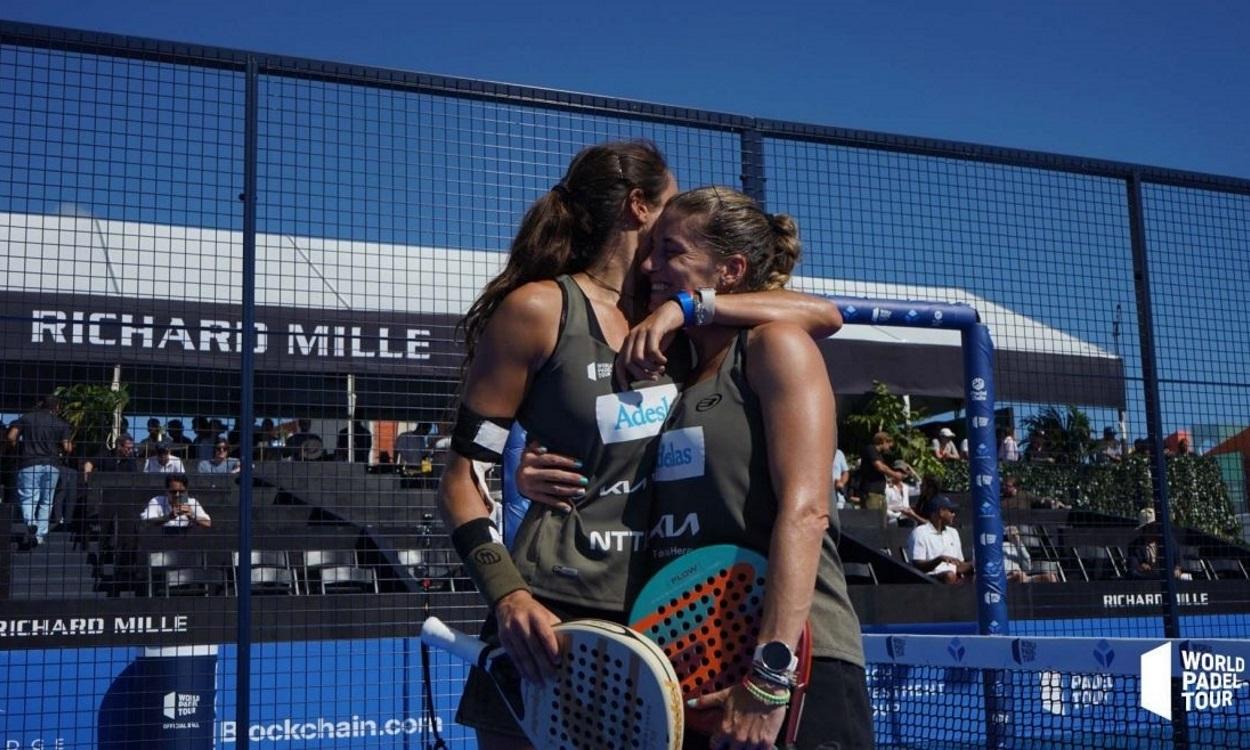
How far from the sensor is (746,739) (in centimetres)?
219

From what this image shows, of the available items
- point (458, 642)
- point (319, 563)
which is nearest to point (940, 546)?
point (319, 563)

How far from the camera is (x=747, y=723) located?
219 cm

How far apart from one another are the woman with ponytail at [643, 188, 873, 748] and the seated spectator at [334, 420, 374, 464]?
455cm

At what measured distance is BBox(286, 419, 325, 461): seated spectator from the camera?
6812mm

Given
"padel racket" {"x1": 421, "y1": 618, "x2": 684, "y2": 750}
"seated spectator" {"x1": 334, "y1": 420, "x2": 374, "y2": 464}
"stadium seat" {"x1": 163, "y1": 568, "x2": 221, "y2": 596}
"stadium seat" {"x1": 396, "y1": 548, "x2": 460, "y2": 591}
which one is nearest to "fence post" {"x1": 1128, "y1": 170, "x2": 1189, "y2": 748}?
"stadium seat" {"x1": 396, "y1": 548, "x2": 460, "y2": 591}

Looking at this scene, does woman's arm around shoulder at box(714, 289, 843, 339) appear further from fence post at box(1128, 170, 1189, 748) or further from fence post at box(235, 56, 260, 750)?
fence post at box(1128, 170, 1189, 748)

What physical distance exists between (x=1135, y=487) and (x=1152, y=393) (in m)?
0.82

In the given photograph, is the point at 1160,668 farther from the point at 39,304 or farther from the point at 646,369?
the point at 39,304

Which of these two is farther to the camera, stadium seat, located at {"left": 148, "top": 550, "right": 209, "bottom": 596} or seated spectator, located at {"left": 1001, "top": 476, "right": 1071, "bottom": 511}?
seated spectator, located at {"left": 1001, "top": 476, "right": 1071, "bottom": 511}

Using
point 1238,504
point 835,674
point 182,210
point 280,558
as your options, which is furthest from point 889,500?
point 835,674

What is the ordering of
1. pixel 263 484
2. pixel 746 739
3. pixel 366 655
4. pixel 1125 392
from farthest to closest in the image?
pixel 1125 392, pixel 263 484, pixel 366 655, pixel 746 739

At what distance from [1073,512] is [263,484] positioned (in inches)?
209

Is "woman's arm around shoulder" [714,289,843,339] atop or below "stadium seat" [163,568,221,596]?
atop

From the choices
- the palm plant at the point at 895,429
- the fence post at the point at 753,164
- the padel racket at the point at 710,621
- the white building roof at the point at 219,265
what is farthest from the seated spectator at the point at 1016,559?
the palm plant at the point at 895,429
